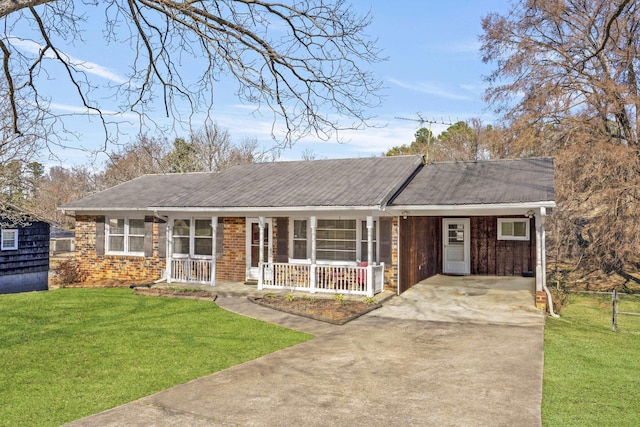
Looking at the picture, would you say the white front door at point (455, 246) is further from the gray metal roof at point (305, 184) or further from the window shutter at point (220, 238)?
the window shutter at point (220, 238)

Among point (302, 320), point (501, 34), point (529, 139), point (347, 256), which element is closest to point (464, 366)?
point (302, 320)

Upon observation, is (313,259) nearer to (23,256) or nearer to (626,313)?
(626,313)

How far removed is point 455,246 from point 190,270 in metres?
9.78

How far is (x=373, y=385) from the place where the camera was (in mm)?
6668

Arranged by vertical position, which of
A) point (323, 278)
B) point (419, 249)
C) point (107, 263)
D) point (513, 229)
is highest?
point (513, 229)

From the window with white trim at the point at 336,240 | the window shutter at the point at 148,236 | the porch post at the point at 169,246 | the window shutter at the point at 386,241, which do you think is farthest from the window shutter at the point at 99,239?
the window shutter at the point at 386,241

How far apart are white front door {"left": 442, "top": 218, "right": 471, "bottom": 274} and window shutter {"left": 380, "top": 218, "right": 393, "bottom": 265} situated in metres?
5.43

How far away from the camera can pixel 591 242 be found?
692 inches

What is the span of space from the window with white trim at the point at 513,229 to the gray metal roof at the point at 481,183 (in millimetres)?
2231

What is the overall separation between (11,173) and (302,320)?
956cm

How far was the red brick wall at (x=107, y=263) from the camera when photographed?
18031mm

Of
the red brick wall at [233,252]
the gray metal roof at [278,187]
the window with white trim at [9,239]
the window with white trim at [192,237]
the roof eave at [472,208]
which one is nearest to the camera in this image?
the roof eave at [472,208]

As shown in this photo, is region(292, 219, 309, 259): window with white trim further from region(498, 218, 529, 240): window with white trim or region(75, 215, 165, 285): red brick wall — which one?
region(498, 218, 529, 240): window with white trim

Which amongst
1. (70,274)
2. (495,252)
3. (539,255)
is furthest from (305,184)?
(70,274)
